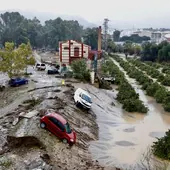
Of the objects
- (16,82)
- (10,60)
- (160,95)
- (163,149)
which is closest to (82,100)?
(163,149)

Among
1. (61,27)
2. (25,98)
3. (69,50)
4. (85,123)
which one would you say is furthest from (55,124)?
(61,27)

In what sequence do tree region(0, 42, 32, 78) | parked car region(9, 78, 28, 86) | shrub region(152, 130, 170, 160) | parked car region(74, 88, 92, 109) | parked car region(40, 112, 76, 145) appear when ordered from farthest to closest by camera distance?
tree region(0, 42, 32, 78) → parked car region(9, 78, 28, 86) → parked car region(74, 88, 92, 109) → shrub region(152, 130, 170, 160) → parked car region(40, 112, 76, 145)

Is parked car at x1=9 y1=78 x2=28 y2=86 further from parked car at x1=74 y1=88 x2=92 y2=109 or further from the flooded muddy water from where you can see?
parked car at x1=74 y1=88 x2=92 y2=109

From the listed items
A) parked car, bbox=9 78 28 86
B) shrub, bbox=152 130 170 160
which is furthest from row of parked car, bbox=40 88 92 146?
parked car, bbox=9 78 28 86

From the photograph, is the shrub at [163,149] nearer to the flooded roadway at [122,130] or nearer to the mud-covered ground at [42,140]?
the flooded roadway at [122,130]

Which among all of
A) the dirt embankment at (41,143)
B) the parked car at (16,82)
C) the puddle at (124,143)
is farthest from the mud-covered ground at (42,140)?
the parked car at (16,82)

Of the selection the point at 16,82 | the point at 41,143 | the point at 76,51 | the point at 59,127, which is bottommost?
the point at 16,82

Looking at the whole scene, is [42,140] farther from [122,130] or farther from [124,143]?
[122,130]
